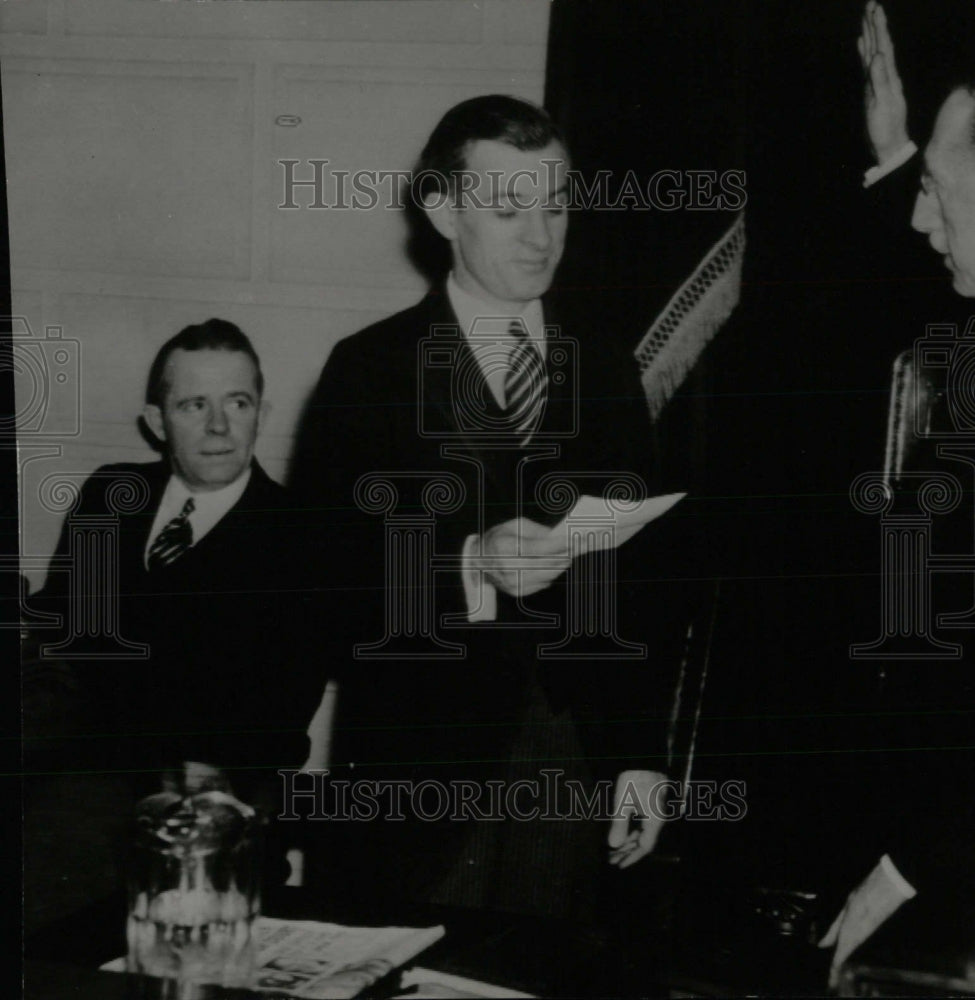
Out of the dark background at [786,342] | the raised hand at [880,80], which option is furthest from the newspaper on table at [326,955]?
the raised hand at [880,80]

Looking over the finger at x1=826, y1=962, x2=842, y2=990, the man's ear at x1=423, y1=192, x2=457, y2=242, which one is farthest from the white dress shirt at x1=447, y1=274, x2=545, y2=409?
the finger at x1=826, y1=962, x2=842, y2=990

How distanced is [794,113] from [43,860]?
1479mm

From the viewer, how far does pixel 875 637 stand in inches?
61.6

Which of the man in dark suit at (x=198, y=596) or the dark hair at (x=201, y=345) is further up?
the dark hair at (x=201, y=345)

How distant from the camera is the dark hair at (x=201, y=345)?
60.8 inches

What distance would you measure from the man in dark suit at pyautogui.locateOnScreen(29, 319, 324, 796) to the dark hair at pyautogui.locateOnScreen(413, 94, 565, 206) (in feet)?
1.26

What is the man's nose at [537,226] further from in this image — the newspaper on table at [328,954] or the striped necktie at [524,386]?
the newspaper on table at [328,954]

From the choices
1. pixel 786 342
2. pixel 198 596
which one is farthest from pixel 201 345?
pixel 786 342

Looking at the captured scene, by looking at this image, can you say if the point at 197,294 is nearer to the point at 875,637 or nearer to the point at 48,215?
the point at 48,215

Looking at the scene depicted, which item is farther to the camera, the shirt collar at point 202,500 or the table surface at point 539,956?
the shirt collar at point 202,500

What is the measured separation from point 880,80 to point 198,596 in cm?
118

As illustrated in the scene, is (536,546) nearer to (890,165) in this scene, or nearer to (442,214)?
(442,214)

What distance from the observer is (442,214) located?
1.53 metres

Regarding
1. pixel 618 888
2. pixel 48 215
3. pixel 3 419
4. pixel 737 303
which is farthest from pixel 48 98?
pixel 618 888
